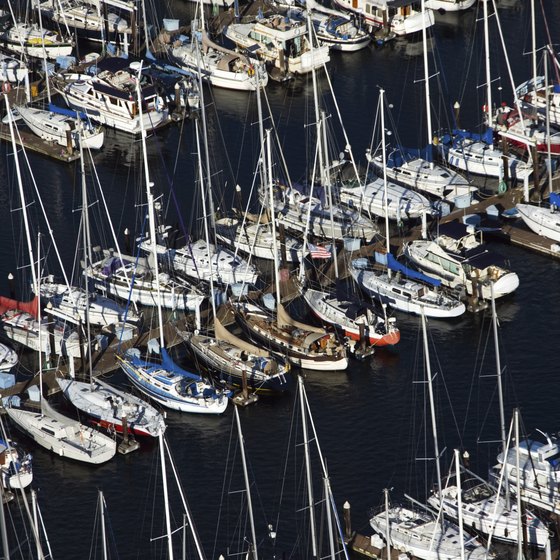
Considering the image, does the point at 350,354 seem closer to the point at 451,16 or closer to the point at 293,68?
the point at 293,68

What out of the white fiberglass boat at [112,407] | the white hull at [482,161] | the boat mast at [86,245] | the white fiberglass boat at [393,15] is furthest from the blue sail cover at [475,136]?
the white fiberglass boat at [112,407]

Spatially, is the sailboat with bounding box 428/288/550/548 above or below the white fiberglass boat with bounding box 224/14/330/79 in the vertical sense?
below

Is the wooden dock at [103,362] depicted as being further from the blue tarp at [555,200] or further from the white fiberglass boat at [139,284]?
the blue tarp at [555,200]

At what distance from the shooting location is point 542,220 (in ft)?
432

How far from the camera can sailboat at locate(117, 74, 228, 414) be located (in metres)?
116

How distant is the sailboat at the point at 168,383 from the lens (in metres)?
116

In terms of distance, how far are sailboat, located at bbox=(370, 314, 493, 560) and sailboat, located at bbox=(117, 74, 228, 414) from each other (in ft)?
45.4

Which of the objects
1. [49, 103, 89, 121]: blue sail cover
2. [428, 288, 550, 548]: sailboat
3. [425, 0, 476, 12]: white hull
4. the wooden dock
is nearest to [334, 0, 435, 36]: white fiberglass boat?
[425, 0, 476, 12]: white hull

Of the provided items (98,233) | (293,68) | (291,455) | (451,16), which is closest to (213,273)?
(98,233)

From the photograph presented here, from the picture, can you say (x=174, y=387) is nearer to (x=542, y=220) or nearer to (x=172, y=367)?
(x=172, y=367)

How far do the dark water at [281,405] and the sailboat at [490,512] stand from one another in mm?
2791

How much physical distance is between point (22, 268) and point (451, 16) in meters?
49.2

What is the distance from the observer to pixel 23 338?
123 meters

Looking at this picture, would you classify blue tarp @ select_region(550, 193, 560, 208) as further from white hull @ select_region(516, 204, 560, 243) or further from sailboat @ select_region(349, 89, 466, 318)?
sailboat @ select_region(349, 89, 466, 318)
